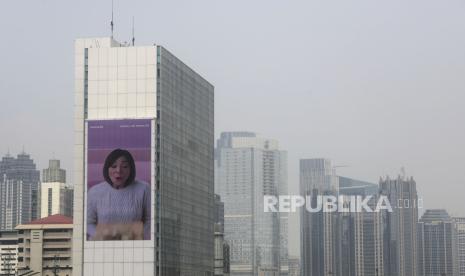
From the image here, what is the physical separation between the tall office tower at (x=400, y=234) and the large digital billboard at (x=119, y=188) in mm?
60672

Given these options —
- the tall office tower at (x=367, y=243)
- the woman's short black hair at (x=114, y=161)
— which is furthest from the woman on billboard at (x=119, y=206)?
the tall office tower at (x=367, y=243)

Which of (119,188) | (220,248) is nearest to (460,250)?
(220,248)

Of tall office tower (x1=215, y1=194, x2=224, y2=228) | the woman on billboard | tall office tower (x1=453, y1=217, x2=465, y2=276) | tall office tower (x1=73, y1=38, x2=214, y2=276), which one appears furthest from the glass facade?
tall office tower (x1=453, y1=217, x2=465, y2=276)

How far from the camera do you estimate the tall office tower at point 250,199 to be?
5960 inches

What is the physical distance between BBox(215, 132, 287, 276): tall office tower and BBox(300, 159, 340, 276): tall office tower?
14.0 feet

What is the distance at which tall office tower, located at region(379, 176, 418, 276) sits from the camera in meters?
153

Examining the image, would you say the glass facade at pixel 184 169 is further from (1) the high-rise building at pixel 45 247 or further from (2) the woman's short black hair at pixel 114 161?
(1) the high-rise building at pixel 45 247

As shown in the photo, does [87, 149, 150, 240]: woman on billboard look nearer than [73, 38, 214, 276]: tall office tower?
Yes

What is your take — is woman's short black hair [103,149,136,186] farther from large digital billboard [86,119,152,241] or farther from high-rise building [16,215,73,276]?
high-rise building [16,215,73,276]

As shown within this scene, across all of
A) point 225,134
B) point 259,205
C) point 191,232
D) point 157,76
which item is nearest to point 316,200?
point 259,205

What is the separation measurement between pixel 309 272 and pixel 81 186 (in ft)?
249

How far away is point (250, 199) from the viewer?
169m

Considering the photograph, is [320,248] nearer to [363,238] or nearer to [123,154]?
[363,238]

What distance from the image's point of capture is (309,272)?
16500 centimetres
